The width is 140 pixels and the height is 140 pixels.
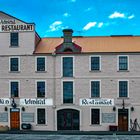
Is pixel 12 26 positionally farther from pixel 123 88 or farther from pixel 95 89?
pixel 123 88

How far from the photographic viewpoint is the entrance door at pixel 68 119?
46.1 m

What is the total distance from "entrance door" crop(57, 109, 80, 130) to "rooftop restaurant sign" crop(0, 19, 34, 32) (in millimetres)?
10540

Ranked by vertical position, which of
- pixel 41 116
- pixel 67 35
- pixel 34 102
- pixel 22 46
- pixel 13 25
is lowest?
pixel 41 116

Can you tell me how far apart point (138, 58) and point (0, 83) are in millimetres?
16396

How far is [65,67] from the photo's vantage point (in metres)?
46.4

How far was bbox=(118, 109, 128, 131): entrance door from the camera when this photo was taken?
1784 inches

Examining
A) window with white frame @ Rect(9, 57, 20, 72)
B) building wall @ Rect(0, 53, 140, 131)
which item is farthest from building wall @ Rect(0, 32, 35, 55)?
window with white frame @ Rect(9, 57, 20, 72)

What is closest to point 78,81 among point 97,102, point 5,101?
point 97,102

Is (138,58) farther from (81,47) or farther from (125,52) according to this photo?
(81,47)

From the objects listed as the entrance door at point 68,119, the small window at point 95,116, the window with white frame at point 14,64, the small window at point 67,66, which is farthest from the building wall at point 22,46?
the small window at point 95,116

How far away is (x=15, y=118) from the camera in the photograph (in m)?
46.6

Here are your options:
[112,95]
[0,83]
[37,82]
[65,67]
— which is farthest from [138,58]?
[0,83]

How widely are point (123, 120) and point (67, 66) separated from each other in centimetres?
892

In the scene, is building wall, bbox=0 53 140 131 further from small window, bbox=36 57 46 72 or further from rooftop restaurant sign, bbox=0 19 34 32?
rooftop restaurant sign, bbox=0 19 34 32
